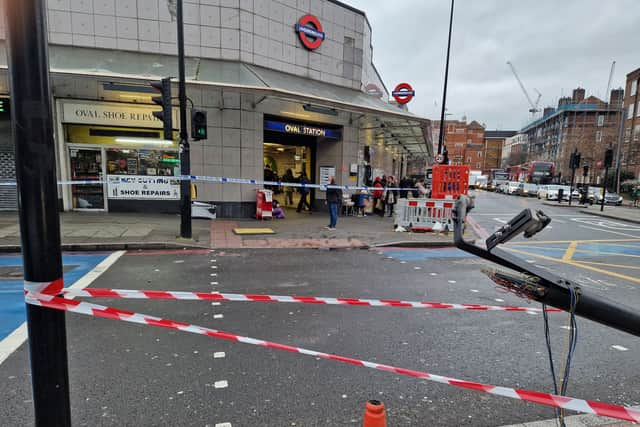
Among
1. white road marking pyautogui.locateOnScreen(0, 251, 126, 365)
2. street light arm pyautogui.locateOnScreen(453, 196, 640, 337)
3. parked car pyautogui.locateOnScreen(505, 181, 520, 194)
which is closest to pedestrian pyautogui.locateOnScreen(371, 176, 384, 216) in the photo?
white road marking pyautogui.locateOnScreen(0, 251, 126, 365)

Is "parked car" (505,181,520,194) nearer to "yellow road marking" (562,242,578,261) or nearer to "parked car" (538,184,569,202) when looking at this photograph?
"parked car" (538,184,569,202)

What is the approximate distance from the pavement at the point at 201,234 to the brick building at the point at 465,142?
104476 millimetres

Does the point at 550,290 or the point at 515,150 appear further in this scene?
the point at 515,150

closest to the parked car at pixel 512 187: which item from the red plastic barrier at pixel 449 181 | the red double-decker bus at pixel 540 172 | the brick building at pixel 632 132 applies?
the red double-decker bus at pixel 540 172

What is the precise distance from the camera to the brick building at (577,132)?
Answer: 144 feet

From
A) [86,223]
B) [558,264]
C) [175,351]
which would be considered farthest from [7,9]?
[86,223]

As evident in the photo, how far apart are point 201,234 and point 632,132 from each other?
52559 millimetres

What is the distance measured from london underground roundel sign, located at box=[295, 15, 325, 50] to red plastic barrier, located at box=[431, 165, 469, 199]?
758 centimetres

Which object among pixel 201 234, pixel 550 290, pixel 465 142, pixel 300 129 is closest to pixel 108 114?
pixel 201 234

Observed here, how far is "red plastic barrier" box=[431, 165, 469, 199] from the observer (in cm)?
1306

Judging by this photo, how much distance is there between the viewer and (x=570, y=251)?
991 centimetres

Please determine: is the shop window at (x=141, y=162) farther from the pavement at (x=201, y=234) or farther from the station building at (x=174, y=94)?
the pavement at (x=201, y=234)

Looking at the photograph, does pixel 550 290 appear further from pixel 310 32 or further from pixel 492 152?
pixel 492 152

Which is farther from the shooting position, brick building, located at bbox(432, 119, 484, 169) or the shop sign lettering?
brick building, located at bbox(432, 119, 484, 169)
